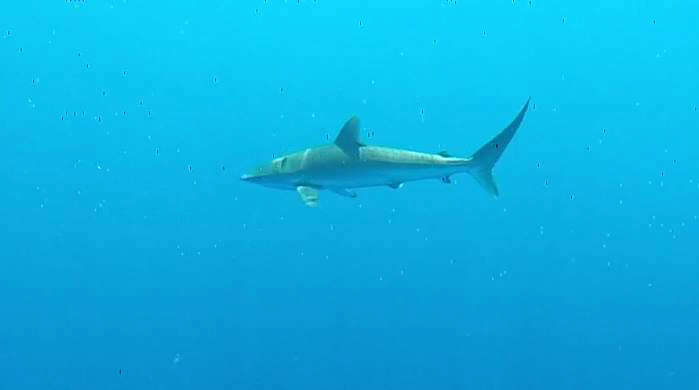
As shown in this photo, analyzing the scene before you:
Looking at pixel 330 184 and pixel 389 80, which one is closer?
pixel 330 184

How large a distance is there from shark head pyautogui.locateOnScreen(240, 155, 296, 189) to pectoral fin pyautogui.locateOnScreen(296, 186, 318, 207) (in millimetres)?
243

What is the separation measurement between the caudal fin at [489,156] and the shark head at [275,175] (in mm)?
2345

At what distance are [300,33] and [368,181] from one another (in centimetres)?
2534

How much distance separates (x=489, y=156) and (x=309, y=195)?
231cm

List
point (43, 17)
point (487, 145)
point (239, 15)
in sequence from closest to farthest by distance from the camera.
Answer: point (487, 145)
point (43, 17)
point (239, 15)

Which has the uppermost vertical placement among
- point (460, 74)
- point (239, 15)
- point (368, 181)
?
point (239, 15)

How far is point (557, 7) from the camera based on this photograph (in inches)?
1240

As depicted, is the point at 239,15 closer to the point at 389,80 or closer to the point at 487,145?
the point at 389,80

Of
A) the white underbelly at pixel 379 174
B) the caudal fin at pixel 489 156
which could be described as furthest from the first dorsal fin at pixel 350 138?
the caudal fin at pixel 489 156

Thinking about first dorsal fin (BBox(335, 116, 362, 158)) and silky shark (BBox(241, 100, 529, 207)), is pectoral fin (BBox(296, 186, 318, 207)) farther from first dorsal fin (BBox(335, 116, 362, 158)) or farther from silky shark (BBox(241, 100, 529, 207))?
first dorsal fin (BBox(335, 116, 362, 158))

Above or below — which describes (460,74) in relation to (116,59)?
below

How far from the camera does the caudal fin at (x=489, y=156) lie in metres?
9.02

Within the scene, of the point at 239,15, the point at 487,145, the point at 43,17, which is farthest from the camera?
the point at 239,15

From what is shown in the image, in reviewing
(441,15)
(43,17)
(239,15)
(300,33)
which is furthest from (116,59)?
(441,15)
